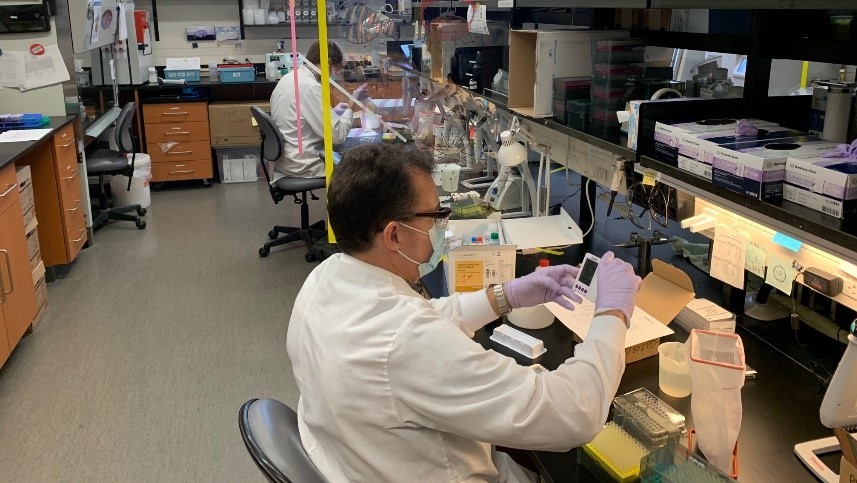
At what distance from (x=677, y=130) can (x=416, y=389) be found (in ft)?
2.91

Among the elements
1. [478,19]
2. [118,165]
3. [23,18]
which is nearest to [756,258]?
[478,19]

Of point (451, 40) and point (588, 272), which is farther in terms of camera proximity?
point (451, 40)

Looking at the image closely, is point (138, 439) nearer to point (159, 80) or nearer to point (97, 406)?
point (97, 406)

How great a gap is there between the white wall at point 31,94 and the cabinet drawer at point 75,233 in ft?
2.28

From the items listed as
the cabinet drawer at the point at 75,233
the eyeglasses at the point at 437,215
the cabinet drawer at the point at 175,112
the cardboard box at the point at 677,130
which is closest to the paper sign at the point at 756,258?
the cardboard box at the point at 677,130

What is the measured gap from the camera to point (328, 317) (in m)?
1.43

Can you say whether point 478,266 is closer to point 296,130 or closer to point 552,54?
point 552,54

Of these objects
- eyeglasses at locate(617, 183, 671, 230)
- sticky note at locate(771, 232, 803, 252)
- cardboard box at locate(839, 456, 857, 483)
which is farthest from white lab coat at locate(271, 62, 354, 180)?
cardboard box at locate(839, 456, 857, 483)

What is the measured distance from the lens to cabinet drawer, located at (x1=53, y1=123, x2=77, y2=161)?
4.52 m

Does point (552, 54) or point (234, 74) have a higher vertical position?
point (552, 54)

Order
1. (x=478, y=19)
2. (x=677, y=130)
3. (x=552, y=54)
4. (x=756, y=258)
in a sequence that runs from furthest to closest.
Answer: (x=478, y=19)
(x=552, y=54)
(x=756, y=258)
(x=677, y=130)

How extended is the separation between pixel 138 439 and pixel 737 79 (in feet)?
8.24

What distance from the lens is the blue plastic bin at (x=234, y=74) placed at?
6836 millimetres

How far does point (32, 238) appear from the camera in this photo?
159 inches
